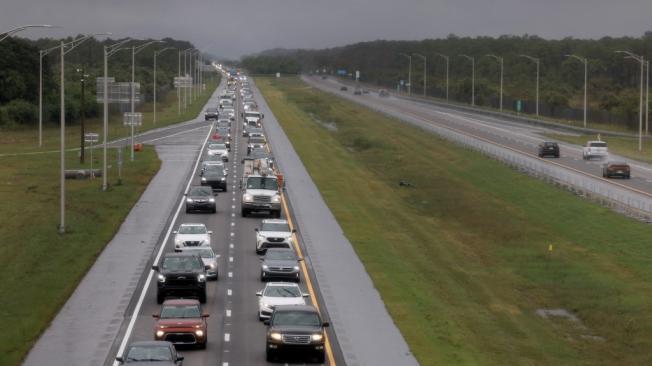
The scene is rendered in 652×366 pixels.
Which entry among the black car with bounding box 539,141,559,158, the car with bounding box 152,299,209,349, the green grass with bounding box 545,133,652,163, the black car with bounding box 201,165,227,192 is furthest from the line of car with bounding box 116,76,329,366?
the green grass with bounding box 545,133,652,163

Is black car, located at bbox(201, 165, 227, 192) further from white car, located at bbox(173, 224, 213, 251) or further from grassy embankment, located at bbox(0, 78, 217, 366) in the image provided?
white car, located at bbox(173, 224, 213, 251)

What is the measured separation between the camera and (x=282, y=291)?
35875mm

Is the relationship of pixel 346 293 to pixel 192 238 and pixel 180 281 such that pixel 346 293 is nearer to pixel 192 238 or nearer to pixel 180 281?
pixel 180 281

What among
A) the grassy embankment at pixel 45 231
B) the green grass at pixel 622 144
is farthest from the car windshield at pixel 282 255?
the green grass at pixel 622 144

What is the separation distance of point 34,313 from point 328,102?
158088mm

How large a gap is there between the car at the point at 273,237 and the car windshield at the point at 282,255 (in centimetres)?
504

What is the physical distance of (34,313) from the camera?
36562mm

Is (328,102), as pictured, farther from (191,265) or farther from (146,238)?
(191,265)

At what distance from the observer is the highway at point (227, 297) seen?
102 ft

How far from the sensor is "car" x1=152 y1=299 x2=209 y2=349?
101 feet

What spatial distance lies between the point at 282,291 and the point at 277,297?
347 mm

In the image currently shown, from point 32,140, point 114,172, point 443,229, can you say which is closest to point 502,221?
point 443,229

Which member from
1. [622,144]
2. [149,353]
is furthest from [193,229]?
[622,144]

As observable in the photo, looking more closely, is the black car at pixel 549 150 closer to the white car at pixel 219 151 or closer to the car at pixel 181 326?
the white car at pixel 219 151
